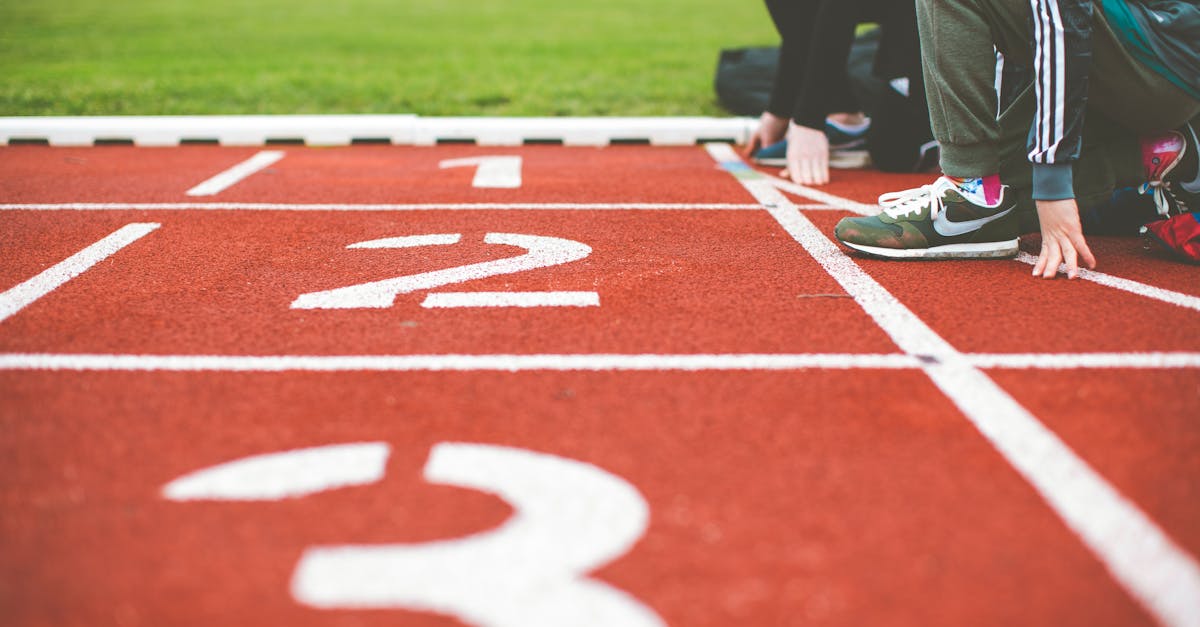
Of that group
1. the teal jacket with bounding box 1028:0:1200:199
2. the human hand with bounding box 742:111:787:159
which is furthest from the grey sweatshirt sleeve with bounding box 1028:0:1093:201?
the human hand with bounding box 742:111:787:159

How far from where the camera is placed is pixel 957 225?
332cm

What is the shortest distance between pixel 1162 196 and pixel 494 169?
2980 mm

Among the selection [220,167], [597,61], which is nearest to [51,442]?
[220,167]

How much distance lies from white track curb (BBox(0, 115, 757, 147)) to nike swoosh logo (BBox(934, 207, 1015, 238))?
279 cm

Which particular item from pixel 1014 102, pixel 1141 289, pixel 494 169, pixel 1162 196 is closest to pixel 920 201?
pixel 1014 102

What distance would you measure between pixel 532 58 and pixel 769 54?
2.91 m

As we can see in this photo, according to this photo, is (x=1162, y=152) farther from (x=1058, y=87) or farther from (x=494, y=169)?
(x=494, y=169)

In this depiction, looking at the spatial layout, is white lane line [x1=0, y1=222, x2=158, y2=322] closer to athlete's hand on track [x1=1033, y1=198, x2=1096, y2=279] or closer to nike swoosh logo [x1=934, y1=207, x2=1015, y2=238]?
nike swoosh logo [x1=934, y1=207, x2=1015, y2=238]

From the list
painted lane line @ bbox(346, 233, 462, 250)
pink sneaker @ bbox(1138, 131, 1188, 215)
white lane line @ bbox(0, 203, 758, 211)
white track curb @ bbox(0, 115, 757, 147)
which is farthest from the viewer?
white track curb @ bbox(0, 115, 757, 147)

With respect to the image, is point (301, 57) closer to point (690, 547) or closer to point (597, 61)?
point (597, 61)

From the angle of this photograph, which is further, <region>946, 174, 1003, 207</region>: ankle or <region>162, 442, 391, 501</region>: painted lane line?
<region>946, 174, 1003, 207</region>: ankle

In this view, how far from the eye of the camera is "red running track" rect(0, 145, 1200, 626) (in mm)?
1529

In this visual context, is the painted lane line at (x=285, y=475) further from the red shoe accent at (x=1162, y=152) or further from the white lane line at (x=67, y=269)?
the red shoe accent at (x=1162, y=152)

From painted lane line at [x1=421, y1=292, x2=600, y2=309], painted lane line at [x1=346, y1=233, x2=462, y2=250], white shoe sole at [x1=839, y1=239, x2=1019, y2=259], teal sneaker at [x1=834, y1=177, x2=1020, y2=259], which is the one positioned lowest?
painted lane line at [x1=346, y1=233, x2=462, y2=250]
